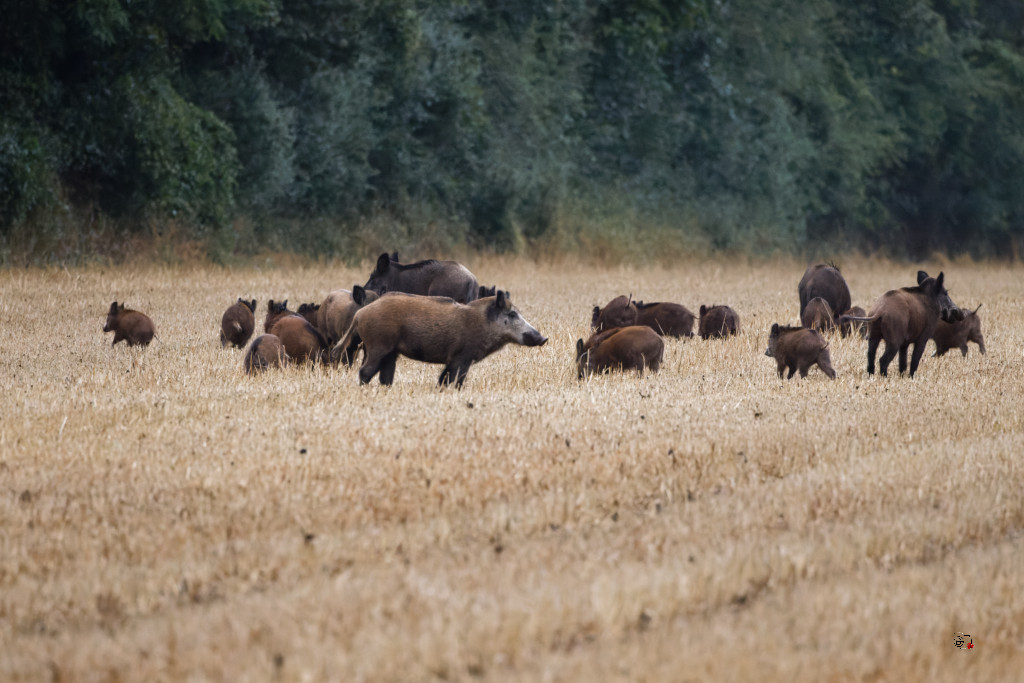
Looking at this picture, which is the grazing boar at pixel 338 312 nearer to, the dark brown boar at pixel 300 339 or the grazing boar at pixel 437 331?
the dark brown boar at pixel 300 339

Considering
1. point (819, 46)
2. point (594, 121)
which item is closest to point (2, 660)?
point (594, 121)

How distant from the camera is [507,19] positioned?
34.4 meters

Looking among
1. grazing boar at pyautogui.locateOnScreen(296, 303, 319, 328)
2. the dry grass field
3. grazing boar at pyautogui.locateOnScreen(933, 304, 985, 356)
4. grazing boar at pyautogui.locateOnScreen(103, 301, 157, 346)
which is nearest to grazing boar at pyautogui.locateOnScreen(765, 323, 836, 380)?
the dry grass field

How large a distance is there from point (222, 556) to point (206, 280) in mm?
18197

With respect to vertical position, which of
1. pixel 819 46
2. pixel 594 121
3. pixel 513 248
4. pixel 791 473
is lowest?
pixel 791 473

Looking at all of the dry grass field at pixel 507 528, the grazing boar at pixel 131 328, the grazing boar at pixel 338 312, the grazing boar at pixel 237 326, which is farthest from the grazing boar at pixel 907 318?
the grazing boar at pixel 131 328

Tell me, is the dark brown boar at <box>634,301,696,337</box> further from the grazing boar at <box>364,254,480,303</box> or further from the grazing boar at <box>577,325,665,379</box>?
the grazing boar at <box>577,325,665,379</box>

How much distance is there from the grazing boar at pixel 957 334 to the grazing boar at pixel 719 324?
100 inches

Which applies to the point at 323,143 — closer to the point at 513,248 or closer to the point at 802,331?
the point at 513,248

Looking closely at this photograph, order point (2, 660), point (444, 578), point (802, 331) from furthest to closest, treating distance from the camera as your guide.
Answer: point (802, 331), point (444, 578), point (2, 660)

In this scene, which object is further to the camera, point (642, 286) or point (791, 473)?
point (642, 286)

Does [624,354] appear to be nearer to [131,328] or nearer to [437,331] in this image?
[437,331]

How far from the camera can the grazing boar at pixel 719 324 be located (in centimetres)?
1444

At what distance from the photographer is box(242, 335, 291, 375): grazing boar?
34.5 ft
